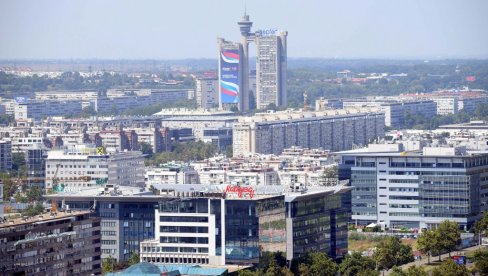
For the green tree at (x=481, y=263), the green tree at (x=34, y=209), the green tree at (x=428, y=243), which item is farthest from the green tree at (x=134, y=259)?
the green tree at (x=481, y=263)

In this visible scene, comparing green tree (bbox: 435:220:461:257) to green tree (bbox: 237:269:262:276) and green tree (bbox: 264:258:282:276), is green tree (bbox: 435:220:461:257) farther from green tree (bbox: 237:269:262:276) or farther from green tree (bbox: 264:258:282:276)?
green tree (bbox: 237:269:262:276)

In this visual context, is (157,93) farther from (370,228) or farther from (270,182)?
(370,228)

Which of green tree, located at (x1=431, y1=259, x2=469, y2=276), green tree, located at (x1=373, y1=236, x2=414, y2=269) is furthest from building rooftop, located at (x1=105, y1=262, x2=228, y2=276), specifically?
green tree, located at (x1=373, y1=236, x2=414, y2=269)

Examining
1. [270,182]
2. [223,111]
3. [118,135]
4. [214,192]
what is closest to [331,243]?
[214,192]

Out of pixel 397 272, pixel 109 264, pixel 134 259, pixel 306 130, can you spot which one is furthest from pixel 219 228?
pixel 306 130

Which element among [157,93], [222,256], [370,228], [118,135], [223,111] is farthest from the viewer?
[157,93]

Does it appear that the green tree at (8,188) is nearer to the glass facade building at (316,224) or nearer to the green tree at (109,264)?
the green tree at (109,264)

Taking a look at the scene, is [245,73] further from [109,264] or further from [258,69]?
[109,264]
